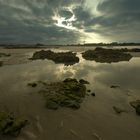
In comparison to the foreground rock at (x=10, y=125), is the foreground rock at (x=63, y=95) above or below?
below

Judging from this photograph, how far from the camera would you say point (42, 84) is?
1759 cm

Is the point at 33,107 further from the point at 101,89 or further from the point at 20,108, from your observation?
the point at 101,89

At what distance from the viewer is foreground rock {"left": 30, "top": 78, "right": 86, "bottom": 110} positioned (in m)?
12.0

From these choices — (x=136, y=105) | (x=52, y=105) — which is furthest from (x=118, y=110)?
(x=52, y=105)

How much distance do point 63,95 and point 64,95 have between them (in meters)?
0.10

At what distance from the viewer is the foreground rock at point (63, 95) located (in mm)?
12023

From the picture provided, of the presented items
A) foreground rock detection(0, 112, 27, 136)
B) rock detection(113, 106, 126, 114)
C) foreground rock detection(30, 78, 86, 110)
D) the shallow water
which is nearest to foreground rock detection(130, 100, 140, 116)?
the shallow water

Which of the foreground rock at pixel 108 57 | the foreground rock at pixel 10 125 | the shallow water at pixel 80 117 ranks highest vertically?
the foreground rock at pixel 10 125

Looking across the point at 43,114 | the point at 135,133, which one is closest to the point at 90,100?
the point at 43,114

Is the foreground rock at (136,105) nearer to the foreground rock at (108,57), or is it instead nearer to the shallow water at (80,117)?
the shallow water at (80,117)

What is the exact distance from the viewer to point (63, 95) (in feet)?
43.7

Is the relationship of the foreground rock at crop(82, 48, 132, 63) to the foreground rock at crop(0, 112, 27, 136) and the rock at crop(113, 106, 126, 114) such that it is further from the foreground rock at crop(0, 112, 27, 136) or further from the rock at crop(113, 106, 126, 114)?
the foreground rock at crop(0, 112, 27, 136)

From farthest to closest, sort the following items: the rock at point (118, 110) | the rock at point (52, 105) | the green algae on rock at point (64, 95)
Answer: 1. the green algae on rock at point (64, 95)
2. the rock at point (52, 105)
3. the rock at point (118, 110)

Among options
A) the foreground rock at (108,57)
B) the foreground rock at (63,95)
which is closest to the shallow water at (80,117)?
the foreground rock at (63,95)
